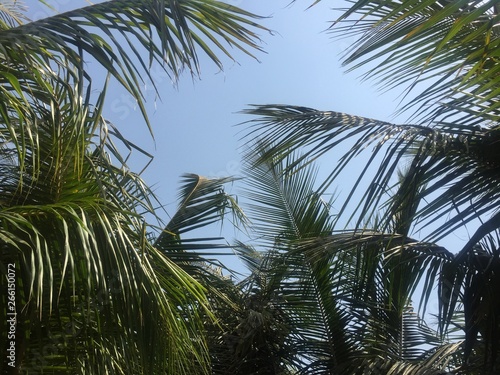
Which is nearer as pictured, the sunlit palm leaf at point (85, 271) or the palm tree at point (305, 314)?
the sunlit palm leaf at point (85, 271)

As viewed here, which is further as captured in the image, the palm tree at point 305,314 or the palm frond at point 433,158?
the palm tree at point 305,314

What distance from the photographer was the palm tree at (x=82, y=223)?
6.78 ft

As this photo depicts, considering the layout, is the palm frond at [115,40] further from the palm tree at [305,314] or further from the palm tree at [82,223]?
the palm tree at [305,314]

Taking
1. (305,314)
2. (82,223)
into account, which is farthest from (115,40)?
(305,314)

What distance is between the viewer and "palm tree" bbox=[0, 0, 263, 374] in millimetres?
2066

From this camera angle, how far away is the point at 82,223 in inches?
87.6

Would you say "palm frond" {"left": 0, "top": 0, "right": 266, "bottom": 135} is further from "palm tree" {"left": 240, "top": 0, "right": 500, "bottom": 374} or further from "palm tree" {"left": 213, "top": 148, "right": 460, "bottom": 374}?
"palm tree" {"left": 213, "top": 148, "right": 460, "bottom": 374}

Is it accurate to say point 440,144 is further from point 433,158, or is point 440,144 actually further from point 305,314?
point 305,314

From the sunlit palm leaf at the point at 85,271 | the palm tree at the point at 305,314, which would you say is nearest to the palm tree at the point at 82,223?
the sunlit palm leaf at the point at 85,271

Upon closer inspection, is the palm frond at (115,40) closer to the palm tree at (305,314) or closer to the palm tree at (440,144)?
the palm tree at (440,144)

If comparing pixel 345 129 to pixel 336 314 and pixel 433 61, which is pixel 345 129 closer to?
pixel 433 61

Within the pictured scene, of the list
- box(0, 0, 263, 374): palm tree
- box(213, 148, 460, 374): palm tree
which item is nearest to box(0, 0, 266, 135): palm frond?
box(0, 0, 263, 374): palm tree

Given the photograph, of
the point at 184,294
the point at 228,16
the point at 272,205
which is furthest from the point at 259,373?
the point at 228,16

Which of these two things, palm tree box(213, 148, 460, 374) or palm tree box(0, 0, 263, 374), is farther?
palm tree box(213, 148, 460, 374)
